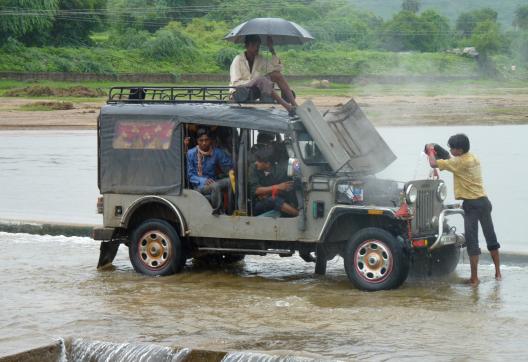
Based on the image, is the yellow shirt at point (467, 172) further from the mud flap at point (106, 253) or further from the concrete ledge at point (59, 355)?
the concrete ledge at point (59, 355)

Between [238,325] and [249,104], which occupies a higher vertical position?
[249,104]

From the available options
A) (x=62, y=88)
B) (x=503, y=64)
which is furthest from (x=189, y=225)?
(x=503, y=64)

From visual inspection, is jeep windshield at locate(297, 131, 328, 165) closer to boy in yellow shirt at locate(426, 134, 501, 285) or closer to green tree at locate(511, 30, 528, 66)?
boy in yellow shirt at locate(426, 134, 501, 285)

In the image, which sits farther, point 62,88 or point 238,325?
point 62,88

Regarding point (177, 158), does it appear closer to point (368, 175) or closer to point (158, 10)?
point (368, 175)

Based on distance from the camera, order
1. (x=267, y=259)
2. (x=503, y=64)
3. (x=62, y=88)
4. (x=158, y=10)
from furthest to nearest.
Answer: (x=158, y=10) → (x=503, y=64) → (x=62, y=88) → (x=267, y=259)

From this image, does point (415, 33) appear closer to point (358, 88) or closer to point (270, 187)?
point (358, 88)

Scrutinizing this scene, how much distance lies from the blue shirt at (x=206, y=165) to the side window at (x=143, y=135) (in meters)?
0.30

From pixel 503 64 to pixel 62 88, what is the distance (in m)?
27.6

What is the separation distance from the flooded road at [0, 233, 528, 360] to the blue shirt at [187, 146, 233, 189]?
3.56 ft

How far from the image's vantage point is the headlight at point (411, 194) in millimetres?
10586

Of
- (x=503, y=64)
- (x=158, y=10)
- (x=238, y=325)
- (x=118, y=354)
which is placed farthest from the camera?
(x=158, y=10)

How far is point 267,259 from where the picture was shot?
43.9 feet

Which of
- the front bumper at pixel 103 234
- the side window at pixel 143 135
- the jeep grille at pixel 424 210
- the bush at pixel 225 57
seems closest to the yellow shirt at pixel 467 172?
the jeep grille at pixel 424 210
